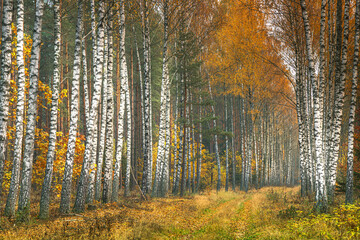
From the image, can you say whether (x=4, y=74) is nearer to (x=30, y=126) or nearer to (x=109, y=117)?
(x=30, y=126)

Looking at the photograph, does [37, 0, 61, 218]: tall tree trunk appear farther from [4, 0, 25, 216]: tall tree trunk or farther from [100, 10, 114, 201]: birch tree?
[100, 10, 114, 201]: birch tree

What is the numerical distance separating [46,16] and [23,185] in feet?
56.7

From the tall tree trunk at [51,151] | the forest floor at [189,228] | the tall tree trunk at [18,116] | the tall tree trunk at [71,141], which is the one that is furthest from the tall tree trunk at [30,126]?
the tall tree trunk at [71,141]

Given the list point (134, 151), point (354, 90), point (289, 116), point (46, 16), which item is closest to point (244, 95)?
point (134, 151)

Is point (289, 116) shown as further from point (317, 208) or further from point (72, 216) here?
point (72, 216)

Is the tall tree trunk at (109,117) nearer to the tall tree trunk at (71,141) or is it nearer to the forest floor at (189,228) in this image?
the tall tree trunk at (71,141)

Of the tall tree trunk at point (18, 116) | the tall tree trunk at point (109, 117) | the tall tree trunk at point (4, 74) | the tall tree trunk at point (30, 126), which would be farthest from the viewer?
the tall tree trunk at point (109, 117)

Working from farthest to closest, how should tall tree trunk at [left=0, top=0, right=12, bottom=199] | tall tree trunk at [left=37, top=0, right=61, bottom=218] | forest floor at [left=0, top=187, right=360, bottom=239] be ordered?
tall tree trunk at [left=37, top=0, right=61, bottom=218]
tall tree trunk at [left=0, top=0, right=12, bottom=199]
forest floor at [left=0, top=187, right=360, bottom=239]

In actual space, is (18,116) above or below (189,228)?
above

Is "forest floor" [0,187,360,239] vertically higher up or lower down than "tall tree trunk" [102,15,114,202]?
lower down

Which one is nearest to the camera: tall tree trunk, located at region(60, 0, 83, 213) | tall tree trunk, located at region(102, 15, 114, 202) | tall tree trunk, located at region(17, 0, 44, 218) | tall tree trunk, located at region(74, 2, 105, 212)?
tall tree trunk, located at region(17, 0, 44, 218)

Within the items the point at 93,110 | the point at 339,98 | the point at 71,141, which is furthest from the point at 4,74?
the point at 339,98

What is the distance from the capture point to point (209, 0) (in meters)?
22.2

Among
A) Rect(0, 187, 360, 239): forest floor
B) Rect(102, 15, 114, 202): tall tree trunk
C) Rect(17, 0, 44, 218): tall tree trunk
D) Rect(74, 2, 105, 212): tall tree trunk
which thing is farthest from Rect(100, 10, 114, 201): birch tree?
A: Rect(0, 187, 360, 239): forest floor
